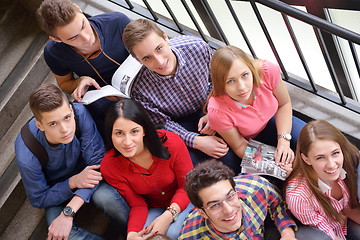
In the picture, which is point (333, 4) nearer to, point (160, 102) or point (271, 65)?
point (271, 65)

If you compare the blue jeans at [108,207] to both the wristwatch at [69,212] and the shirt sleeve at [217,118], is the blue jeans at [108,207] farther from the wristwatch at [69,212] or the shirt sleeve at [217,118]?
the shirt sleeve at [217,118]

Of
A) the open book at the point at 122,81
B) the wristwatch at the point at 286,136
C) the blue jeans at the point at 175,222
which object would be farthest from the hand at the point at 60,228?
the wristwatch at the point at 286,136

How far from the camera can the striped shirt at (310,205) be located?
6.95 ft

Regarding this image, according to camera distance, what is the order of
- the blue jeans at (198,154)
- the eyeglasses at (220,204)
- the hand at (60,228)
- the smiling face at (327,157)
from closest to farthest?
the eyeglasses at (220,204) → the smiling face at (327,157) → the hand at (60,228) → the blue jeans at (198,154)

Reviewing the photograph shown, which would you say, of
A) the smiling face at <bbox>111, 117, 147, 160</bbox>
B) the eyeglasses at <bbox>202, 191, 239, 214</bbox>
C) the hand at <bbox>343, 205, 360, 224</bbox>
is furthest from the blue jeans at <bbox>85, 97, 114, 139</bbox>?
the hand at <bbox>343, 205, 360, 224</bbox>

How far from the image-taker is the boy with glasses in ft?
6.30

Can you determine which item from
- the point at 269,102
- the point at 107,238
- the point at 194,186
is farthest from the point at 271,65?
the point at 107,238

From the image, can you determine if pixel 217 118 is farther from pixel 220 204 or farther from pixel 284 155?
pixel 220 204

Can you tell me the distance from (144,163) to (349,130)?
115 centimetres

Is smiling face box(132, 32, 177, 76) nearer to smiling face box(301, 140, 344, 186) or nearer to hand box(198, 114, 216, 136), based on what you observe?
hand box(198, 114, 216, 136)

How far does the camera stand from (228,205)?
1.90 metres

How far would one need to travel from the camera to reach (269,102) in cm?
239

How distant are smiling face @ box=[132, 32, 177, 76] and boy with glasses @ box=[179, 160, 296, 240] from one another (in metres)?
0.56

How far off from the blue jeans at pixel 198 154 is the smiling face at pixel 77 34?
67 cm
